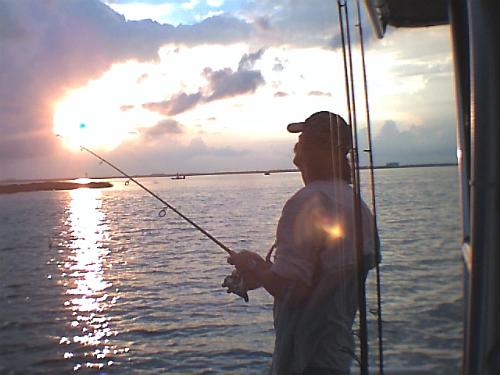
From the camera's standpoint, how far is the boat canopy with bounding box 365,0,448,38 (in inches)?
63.2

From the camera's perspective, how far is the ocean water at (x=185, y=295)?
1.56m

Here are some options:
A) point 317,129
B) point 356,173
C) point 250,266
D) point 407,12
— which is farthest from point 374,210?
point 250,266

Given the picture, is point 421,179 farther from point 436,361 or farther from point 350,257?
point 350,257

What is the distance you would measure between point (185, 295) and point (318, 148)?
13.9m

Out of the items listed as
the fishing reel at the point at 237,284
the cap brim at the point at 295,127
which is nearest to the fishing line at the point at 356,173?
the cap brim at the point at 295,127

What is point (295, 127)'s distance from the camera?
2.92 meters

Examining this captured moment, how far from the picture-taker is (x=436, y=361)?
1570 millimetres

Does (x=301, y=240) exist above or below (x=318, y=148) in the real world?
below

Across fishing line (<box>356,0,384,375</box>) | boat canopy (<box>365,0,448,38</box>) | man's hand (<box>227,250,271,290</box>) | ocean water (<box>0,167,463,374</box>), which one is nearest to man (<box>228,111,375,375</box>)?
man's hand (<box>227,250,271,290</box>)

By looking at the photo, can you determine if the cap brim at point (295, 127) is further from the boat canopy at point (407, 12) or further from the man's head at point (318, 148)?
the boat canopy at point (407, 12)

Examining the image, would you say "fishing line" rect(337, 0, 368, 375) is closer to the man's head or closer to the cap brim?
the man's head

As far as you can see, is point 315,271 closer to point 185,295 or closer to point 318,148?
point 318,148

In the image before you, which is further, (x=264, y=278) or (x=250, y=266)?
(x=250, y=266)

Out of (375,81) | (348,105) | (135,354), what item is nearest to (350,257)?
(348,105)
